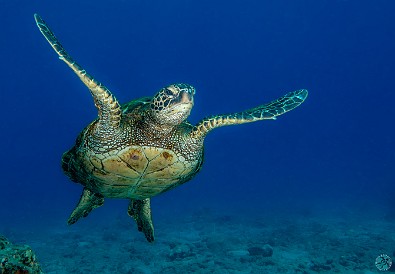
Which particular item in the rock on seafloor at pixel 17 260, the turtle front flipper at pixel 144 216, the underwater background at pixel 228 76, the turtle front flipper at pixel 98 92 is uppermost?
the underwater background at pixel 228 76

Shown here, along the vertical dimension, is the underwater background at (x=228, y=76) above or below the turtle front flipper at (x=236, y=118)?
above

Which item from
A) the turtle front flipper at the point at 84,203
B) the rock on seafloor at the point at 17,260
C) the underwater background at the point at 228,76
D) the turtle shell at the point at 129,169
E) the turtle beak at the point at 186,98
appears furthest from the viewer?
the underwater background at the point at 228,76

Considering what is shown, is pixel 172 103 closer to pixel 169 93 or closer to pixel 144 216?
pixel 169 93

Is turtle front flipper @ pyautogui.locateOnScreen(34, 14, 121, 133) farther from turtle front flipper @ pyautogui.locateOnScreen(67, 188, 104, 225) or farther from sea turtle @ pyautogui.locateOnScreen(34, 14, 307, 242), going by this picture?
turtle front flipper @ pyautogui.locateOnScreen(67, 188, 104, 225)

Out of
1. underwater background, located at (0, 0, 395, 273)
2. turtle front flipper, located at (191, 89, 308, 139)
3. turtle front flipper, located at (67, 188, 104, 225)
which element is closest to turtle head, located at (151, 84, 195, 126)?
turtle front flipper, located at (191, 89, 308, 139)

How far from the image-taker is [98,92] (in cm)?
391

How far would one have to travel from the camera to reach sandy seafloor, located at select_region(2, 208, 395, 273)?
31.9 ft

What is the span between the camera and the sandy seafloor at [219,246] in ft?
31.9

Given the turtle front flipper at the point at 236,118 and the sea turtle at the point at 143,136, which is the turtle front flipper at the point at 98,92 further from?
the turtle front flipper at the point at 236,118

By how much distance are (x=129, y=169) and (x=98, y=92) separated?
1.36 metres

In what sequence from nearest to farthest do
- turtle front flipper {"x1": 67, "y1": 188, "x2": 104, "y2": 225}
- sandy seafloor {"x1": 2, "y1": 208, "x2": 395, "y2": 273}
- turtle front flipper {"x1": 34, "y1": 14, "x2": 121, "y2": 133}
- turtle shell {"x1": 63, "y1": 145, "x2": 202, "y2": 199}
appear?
turtle front flipper {"x1": 34, "y1": 14, "x2": 121, "y2": 133}
turtle shell {"x1": 63, "y1": 145, "x2": 202, "y2": 199}
turtle front flipper {"x1": 67, "y1": 188, "x2": 104, "y2": 225}
sandy seafloor {"x1": 2, "y1": 208, "x2": 395, "y2": 273}

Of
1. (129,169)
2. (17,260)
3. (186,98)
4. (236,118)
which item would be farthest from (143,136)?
(17,260)

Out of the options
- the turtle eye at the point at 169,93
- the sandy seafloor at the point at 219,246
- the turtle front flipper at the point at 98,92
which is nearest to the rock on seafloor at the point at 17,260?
the turtle front flipper at the point at 98,92

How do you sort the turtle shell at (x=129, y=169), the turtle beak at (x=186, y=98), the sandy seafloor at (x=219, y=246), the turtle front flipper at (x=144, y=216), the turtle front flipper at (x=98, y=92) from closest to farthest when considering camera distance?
the turtle front flipper at (x=98, y=92), the turtle beak at (x=186, y=98), the turtle shell at (x=129, y=169), the turtle front flipper at (x=144, y=216), the sandy seafloor at (x=219, y=246)
